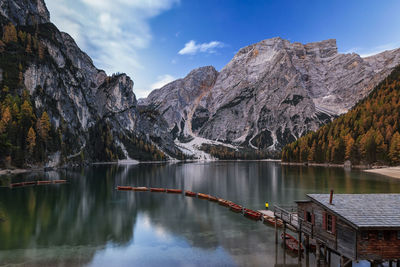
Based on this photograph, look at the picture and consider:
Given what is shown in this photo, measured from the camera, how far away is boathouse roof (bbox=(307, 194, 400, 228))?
2247 centimetres

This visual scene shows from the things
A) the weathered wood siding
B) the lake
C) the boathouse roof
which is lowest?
the lake

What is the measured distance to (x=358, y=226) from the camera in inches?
856

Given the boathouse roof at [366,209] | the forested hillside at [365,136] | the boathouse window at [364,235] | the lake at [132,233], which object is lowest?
the lake at [132,233]

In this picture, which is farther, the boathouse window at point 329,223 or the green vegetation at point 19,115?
the green vegetation at point 19,115

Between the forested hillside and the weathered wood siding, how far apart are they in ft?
414

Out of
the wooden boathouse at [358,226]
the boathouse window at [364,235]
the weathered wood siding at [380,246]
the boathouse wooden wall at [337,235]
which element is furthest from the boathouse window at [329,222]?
the weathered wood siding at [380,246]

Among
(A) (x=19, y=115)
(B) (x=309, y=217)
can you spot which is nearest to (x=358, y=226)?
(B) (x=309, y=217)

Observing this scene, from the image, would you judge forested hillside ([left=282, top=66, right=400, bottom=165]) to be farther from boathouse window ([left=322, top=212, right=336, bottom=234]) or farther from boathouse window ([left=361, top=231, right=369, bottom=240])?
boathouse window ([left=361, top=231, right=369, bottom=240])

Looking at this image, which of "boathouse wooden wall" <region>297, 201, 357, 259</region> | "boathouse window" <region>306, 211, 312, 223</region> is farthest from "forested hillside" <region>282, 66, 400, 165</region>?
"boathouse wooden wall" <region>297, 201, 357, 259</region>

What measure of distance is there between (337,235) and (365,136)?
474ft

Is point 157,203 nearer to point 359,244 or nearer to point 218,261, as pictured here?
point 218,261

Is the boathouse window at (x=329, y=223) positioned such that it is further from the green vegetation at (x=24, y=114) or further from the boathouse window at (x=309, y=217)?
the green vegetation at (x=24, y=114)

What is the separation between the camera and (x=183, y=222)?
4797cm

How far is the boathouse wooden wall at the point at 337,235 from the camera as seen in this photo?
23172 mm
